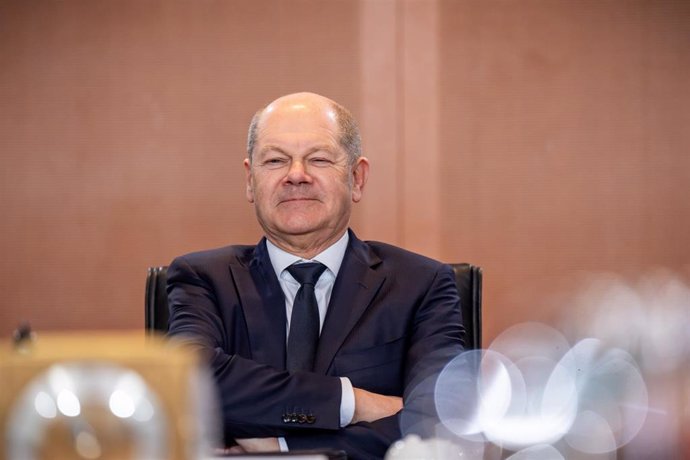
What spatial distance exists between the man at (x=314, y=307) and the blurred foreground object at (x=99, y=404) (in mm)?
1254

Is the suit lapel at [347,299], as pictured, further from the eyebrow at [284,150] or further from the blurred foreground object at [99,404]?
the blurred foreground object at [99,404]

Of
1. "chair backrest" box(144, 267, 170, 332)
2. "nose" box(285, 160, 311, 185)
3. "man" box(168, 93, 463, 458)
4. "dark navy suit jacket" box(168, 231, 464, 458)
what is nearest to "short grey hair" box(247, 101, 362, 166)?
"man" box(168, 93, 463, 458)

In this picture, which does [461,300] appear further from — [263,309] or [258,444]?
[258,444]

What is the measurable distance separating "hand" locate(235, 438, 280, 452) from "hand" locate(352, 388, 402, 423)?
176mm

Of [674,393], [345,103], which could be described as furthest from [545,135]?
[674,393]

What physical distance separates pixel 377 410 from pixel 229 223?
161cm

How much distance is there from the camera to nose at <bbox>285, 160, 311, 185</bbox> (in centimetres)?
215

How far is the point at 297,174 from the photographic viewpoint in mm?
2152

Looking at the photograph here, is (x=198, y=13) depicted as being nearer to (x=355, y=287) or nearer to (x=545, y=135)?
(x=545, y=135)

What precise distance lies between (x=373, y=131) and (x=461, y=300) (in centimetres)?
121

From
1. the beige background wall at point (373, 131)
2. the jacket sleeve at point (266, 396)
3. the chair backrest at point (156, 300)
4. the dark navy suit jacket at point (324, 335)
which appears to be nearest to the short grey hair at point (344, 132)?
the dark navy suit jacket at point (324, 335)

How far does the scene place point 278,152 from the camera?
7.16ft

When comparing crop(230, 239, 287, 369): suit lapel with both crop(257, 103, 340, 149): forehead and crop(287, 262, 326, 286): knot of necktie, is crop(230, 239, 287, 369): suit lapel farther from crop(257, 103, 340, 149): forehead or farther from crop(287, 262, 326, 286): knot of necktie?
crop(257, 103, 340, 149): forehead

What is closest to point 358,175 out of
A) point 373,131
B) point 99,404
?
point 373,131
